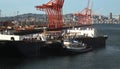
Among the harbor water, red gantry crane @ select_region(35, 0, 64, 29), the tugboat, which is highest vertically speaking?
red gantry crane @ select_region(35, 0, 64, 29)

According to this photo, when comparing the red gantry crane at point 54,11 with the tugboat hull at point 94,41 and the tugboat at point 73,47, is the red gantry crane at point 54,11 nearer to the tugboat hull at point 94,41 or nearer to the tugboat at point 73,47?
the tugboat hull at point 94,41

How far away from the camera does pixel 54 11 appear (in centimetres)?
7119

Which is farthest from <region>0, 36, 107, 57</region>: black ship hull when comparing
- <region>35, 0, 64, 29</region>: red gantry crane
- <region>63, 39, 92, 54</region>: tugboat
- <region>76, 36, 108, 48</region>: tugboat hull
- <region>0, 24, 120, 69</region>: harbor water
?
<region>35, 0, 64, 29</region>: red gantry crane

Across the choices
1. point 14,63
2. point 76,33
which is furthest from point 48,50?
point 76,33

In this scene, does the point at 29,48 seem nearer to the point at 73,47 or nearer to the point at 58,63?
the point at 58,63

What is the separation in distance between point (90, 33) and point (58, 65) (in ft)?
79.1

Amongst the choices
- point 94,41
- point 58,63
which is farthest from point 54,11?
point 58,63

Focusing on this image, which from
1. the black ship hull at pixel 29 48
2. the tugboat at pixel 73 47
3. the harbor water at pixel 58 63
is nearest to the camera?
the harbor water at pixel 58 63

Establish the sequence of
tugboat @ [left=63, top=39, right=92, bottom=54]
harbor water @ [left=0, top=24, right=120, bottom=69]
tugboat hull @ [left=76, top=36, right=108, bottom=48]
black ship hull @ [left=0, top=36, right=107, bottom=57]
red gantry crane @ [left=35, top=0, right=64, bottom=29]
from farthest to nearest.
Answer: red gantry crane @ [left=35, top=0, right=64, bottom=29] < tugboat hull @ [left=76, top=36, right=108, bottom=48] < tugboat @ [left=63, top=39, right=92, bottom=54] < black ship hull @ [left=0, top=36, right=107, bottom=57] < harbor water @ [left=0, top=24, right=120, bottom=69]

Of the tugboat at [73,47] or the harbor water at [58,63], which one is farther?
the tugboat at [73,47]

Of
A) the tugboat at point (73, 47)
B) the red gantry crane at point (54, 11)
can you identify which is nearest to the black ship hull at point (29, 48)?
the tugboat at point (73, 47)

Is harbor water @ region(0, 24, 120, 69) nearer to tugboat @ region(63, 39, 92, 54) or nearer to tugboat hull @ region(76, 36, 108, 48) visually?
tugboat @ region(63, 39, 92, 54)

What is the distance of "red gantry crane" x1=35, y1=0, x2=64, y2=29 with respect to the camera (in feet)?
226

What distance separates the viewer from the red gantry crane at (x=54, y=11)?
68812 millimetres
